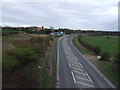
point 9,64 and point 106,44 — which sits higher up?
point 9,64

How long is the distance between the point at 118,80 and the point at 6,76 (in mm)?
13400

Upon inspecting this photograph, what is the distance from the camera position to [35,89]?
1473cm

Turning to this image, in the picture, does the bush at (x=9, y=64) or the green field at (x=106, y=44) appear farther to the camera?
the green field at (x=106, y=44)

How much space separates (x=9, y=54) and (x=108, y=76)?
13301 mm

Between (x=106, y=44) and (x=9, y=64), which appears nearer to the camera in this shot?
(x=9, y=64)

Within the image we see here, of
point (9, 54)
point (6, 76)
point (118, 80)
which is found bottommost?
point (118, 80)

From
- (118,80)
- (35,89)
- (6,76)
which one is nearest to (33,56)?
(35,89)

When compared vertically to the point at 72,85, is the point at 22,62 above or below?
above

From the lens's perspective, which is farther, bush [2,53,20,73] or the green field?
the green field

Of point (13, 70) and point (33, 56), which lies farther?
point (33, 56)

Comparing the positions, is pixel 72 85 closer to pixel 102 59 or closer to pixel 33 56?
pixel 33 56

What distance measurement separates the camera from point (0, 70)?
1269cm

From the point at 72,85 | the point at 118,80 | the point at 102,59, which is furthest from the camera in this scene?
the point at 102,59

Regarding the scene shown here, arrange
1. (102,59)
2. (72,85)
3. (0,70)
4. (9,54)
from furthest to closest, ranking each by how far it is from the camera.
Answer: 1. (102,59)
2. (72,85)
3. (9,54)
4. (0,70)
